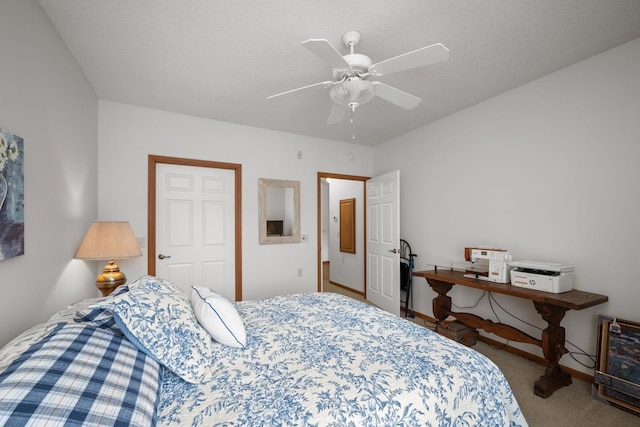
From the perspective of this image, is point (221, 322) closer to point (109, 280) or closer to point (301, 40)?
point (109, 280)

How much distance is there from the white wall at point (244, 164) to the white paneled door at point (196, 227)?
176 millimetres

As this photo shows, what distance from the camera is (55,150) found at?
1.80 meters

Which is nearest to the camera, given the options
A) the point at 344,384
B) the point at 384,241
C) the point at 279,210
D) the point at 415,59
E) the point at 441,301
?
the point at 344,384

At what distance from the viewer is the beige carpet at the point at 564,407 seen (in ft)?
6.10

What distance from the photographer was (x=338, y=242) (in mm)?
5914

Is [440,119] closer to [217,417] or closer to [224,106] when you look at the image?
[224,106]

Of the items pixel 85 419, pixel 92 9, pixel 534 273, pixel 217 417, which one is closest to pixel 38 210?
pixel 92 9

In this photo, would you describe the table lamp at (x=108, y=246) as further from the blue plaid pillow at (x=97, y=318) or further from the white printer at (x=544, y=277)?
the white printer at (x=544, y=277)

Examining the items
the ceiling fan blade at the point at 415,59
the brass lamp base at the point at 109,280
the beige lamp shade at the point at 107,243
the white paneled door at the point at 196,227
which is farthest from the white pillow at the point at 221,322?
the white paneled door at the point at 196,227

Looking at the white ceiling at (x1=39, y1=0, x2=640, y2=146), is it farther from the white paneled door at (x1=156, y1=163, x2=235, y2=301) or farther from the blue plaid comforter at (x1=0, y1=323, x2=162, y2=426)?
the blue plaid comforter at (x1=0, y1=323, x2=162, y2=426)

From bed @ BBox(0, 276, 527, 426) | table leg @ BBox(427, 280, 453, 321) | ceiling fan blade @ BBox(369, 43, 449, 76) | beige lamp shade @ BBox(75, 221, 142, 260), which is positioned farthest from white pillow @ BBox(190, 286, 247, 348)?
table leg @ BBox(427, 280, 453, 321)

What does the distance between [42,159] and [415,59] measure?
2247 millimetres

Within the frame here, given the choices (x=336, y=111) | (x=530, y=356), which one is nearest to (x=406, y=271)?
(x=530, y=356)

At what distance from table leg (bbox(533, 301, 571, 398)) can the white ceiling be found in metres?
2.02
